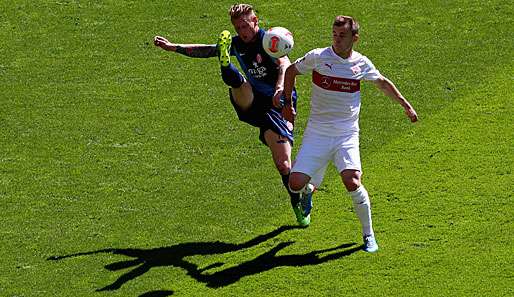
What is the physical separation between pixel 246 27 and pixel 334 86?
127 centimetres

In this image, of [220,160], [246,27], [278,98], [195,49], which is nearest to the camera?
[278,98]

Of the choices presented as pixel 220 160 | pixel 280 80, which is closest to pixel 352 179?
pixel 280 80

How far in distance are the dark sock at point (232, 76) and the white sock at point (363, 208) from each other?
1742 millimetres

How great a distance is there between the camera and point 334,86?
12.5m

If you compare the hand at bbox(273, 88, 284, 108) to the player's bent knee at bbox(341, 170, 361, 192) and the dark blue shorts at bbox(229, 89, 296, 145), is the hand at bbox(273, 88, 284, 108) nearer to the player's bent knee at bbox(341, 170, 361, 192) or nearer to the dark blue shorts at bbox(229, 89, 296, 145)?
the dark blue shorts at bbox(229, 89, 296, 145)

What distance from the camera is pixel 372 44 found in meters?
18.0

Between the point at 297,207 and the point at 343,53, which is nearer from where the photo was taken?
the point at 343,53

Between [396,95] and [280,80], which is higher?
[396,95]

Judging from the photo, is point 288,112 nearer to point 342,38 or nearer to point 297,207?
point 342,38

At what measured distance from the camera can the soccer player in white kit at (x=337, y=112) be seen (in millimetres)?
12438

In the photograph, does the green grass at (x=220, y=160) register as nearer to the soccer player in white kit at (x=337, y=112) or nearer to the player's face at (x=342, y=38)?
the soccer player in white kit at (x=337, y=112)

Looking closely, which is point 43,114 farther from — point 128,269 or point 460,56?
point 460,56

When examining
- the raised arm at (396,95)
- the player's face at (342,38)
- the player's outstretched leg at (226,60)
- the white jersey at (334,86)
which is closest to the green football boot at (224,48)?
the player's outstretched leg at (226,60)

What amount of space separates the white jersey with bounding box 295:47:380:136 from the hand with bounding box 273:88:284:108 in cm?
35
